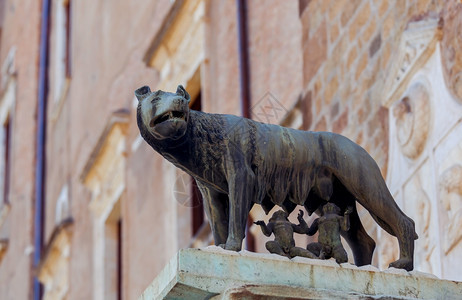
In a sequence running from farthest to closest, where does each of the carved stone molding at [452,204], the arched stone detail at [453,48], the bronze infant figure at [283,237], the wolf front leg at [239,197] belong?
the arched stone detail at [453,48]
the carved stone molding at [452,204]
the wolf front leg at [239,197]
the bronze infant figure at [283,237]

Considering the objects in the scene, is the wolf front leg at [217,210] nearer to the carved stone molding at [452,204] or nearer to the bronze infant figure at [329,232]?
the bronze infant figure at [329,232]

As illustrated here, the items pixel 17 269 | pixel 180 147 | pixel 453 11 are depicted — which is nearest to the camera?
pixel 180 147

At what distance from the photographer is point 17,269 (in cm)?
2097

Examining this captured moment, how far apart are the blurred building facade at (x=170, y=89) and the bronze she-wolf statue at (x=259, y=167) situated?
0.92 meters

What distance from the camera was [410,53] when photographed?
851cm

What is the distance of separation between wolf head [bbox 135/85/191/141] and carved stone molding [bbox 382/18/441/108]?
8.46 ft

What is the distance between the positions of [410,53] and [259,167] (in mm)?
2570

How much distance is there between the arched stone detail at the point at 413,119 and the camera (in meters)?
8.31

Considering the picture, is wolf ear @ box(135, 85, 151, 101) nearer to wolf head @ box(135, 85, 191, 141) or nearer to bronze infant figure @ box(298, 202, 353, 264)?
wolf head @ box(135, 85, 191, 141)

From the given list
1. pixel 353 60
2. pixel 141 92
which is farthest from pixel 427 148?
pixel 141 92

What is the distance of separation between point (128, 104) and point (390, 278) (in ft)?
35.0

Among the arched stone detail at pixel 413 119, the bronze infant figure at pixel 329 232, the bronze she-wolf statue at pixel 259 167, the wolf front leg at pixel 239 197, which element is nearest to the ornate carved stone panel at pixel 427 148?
the arched stone detail at pixel 413 119

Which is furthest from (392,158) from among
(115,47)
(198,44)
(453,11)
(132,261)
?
(115,47)

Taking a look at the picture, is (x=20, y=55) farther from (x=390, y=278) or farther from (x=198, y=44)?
(x=390, y=278)
